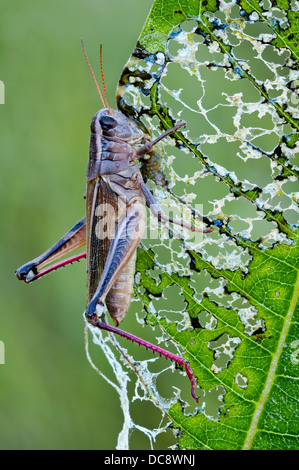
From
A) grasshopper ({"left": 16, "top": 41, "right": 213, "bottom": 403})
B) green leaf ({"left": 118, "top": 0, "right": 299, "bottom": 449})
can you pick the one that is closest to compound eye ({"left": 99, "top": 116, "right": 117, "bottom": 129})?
grasshopper ({"left": 16, "top": 41, "right": 213, "bottom": 403})

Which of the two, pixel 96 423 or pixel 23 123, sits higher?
pixel 23 123

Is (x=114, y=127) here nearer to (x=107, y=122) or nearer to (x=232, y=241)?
(x=107, y=122)

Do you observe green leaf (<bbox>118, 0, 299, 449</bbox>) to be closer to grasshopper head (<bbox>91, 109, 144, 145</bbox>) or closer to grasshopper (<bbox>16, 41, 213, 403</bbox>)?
grasshopper (<bbox>16, 41, 213, 403</bbox>)

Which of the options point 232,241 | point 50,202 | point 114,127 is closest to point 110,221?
point 114,127

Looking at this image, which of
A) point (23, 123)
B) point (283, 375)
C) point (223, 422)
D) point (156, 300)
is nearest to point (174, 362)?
A: point (156, 300)

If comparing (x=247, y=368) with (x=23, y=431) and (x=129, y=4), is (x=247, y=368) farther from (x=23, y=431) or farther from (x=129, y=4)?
(x=129, y=4)

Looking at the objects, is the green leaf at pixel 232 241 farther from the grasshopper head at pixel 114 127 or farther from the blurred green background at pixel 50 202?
the blurred green background at pixel 50 202
